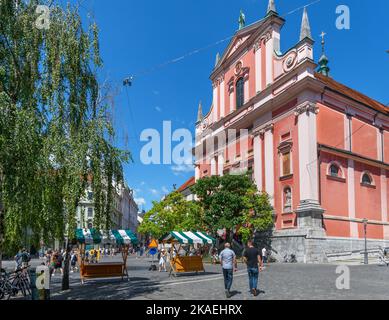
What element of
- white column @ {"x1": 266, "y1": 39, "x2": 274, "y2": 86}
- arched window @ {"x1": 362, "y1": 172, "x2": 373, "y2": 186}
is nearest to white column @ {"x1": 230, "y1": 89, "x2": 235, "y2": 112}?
white column @ {"x1": 266, "y1": 39, "x2": 274, "y2": 86}

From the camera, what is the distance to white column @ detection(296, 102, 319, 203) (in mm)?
29797

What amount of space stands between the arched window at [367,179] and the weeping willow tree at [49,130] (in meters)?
26.8

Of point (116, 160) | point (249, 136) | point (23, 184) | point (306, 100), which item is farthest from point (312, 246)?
point (23, 184)

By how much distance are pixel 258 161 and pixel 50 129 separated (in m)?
26.8

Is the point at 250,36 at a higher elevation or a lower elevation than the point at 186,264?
higher

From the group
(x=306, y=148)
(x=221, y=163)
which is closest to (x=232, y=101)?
(x=221, y=163)

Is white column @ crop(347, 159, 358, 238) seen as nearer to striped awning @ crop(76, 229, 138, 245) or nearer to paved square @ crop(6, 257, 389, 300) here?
paved square @ crop(6, 257, 389, 300)

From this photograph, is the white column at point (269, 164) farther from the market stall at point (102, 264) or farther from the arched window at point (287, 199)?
the market stall at point (102, 264)

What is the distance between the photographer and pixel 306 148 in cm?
3045

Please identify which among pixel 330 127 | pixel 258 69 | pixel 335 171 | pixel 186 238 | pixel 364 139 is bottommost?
pixel 186 238

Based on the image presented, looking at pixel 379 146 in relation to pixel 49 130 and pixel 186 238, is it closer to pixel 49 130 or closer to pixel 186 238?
pixel 186 238

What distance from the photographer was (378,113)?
1468 inches

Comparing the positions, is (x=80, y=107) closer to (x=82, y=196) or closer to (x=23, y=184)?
(x=82, y=196)
